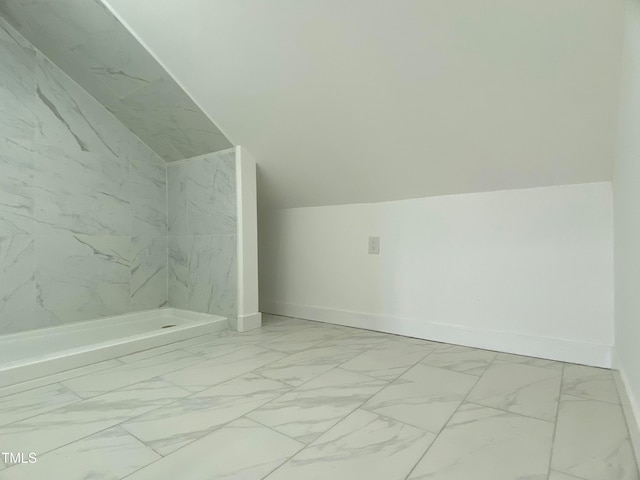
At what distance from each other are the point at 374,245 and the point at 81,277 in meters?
1.79

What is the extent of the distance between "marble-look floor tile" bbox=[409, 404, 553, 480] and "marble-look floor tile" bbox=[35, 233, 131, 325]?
206 centimetres

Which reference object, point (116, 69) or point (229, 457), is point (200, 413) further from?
point (116, 69)

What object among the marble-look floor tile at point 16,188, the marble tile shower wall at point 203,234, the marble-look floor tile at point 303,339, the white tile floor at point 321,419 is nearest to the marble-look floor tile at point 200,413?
the white tile floor at point 321,419

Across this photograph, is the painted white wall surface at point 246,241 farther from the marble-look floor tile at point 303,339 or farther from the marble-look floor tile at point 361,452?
the marble-look floor tile at point 361,452

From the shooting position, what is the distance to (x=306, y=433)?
36.4 inches

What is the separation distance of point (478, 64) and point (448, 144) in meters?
0.38

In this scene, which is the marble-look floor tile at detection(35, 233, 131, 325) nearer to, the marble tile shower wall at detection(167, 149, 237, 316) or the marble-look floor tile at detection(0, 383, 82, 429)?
the marble tile shower wall at detection(167, 149, 237, 316)

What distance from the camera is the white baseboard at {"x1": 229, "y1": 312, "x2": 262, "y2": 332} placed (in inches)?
79.7

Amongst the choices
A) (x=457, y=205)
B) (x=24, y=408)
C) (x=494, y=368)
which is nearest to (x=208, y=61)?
(x=457, y=205)

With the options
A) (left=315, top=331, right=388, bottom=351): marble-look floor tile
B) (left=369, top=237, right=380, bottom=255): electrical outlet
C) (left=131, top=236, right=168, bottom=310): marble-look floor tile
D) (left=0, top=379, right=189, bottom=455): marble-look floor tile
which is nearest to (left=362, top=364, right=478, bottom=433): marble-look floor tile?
(left=315, top=331, right=388, bottom=351): marble-look floor tile

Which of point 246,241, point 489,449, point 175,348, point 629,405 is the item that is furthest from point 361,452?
point 246,241

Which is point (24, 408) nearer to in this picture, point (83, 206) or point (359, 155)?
point (83, 206)

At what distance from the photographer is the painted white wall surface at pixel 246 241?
2.03 meters

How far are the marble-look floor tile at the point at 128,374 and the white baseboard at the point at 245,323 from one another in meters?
0.42
